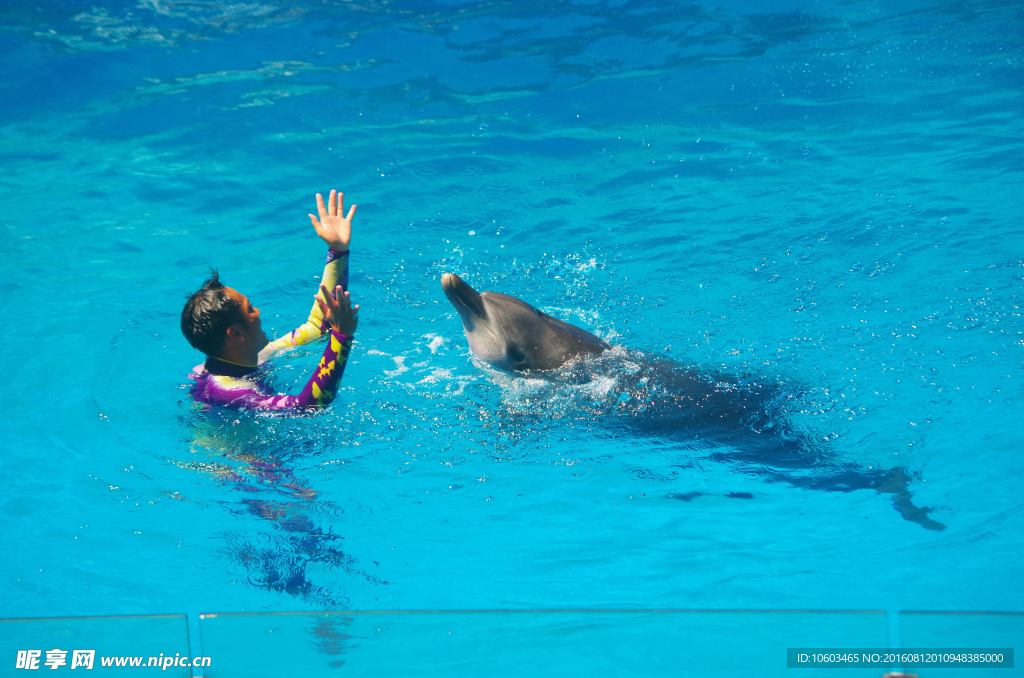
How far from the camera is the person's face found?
3902mm

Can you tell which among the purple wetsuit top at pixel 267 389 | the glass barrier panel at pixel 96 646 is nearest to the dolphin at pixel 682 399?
the purple wetsuit top at pixel 267 389

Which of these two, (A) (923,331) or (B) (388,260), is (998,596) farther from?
(B) (388,260)

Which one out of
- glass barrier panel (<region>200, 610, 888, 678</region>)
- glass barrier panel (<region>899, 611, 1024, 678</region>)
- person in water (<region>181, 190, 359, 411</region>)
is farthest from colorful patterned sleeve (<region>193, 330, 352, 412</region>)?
glass barrier panel (<region>899, 611, 1024, 678</region>)

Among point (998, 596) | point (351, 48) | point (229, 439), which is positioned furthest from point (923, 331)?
point (351, 48)

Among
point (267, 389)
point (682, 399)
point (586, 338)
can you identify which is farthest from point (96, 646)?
point (682, 399)

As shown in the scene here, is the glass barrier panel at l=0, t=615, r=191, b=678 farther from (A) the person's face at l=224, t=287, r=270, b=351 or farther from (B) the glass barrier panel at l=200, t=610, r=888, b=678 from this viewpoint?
(A) the person's face at l=224, t=287, r=270, b=351

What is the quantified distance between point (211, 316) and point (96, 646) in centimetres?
156

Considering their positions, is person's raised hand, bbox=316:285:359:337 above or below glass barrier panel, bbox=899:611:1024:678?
above

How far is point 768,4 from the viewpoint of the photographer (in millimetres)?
12992

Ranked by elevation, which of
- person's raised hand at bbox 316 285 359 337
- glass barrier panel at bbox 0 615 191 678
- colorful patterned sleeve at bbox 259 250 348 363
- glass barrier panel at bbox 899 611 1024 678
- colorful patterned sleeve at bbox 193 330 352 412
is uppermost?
colorful patterned sleeve at bbox 259 250 348 363

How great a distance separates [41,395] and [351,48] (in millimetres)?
8348

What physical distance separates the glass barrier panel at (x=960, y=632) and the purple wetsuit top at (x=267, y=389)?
2.59 metres

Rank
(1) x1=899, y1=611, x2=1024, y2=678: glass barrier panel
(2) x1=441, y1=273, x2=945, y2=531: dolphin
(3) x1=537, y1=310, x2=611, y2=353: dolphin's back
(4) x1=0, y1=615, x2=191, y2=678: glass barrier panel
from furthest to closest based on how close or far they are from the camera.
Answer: (3) x1=537, y1=310, x2=611, y2=353: dolphin's back → (2) x1=441, y1=273, x2=945, y2=531: dolphin → (4) x1=0, y1=615, x2=191, y2=678: glass barrier panel → (1) x1=899, y1=611, x2=1024, y2=678: glass barrier panel

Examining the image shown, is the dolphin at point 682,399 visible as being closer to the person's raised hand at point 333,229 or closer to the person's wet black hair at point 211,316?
the person's raised hand at point 333,229
